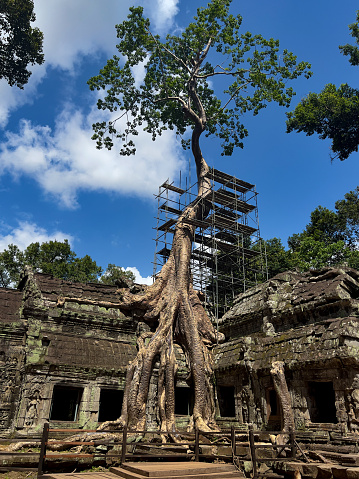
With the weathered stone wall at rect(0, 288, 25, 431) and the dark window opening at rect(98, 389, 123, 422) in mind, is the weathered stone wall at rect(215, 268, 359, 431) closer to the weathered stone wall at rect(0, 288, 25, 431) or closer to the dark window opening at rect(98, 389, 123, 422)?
the dark window opening at rect(98, 389, 123, 422)

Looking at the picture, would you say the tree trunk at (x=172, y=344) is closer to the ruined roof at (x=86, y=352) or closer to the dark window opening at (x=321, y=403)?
the ruined roof at (x=86, y=352)

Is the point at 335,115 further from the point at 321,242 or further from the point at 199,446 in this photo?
the point at 199,446

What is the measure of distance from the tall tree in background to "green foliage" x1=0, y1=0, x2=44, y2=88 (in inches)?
757

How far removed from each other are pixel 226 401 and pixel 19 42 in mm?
25356

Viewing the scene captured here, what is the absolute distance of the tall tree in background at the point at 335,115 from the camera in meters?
27.9

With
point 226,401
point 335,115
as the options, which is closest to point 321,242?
point 335,115

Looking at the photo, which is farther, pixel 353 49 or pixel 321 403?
pixel 353 49

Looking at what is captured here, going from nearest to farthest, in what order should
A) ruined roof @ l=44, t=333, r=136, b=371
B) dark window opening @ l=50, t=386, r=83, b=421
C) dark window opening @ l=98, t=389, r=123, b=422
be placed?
ruined roof @ l=44, t=333, r=136, b=371, dark window opening @ l=50, t=386, r=83, b=421, dark window opening @ l=98, t=389, r=123, b=422

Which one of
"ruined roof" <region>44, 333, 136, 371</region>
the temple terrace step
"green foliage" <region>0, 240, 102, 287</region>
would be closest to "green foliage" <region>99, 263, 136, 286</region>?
"green foliage" <region>0, 240, 102, 287</region>

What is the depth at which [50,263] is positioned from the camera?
32969 millimetres

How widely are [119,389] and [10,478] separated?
6.30m

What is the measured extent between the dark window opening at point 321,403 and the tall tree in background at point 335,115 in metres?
22.4

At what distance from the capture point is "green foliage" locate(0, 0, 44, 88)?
922 inches

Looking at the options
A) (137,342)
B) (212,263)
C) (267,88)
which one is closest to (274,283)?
(137,342)
